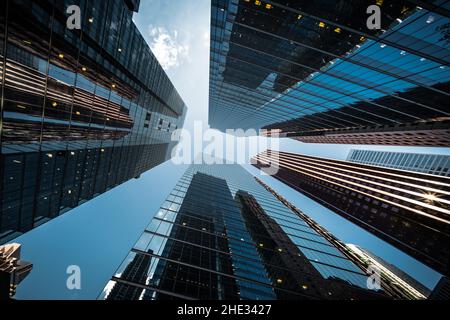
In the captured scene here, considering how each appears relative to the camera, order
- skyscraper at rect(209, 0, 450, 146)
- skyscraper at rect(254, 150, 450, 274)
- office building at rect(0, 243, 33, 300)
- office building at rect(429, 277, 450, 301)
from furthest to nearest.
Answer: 1. office building at rect(429, 277, 450, 301)
2. skyscraper at rect(254, 150, 450, 274)
3. office building at rect(0, 243, 33, 300)
4. skyscraper at rect(209, 0, 450, 146)

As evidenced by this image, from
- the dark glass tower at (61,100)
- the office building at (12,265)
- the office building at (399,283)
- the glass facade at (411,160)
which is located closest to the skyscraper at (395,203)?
the office building at (399,283)

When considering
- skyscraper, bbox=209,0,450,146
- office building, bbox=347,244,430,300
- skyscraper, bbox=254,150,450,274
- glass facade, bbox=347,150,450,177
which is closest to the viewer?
skyscraper, bbox=209,0,450,146

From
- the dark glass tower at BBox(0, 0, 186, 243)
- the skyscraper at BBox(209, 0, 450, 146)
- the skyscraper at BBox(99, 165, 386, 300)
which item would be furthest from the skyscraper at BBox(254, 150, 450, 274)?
the dark glass tower at BBox(0, 0, 186, 243)

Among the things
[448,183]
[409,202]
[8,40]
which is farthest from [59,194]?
[448,183]

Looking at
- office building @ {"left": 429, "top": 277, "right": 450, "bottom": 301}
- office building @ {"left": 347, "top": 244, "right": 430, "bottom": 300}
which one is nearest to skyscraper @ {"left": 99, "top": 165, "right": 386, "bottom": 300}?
office building @ {"left": 347, "top": 244, "right": 430, "bottom": 300}

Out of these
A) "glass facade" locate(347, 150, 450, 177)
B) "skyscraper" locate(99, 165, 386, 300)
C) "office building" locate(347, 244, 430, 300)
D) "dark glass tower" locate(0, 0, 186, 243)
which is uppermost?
"glass facade" locate(347, 150, 450, 177)

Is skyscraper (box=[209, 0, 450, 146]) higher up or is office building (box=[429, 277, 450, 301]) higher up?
skyscraper (box=[209, 0, 450, 146])

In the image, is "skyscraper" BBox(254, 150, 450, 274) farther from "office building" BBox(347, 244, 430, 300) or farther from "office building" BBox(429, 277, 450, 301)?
"office building" BBox(429, 277, 450, 301)

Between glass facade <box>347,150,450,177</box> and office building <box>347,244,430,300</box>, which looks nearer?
office building <box>347,244,430,300</box>

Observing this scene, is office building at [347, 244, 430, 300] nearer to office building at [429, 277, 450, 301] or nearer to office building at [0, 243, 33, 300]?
office building at [429, 277, 450, 301]
